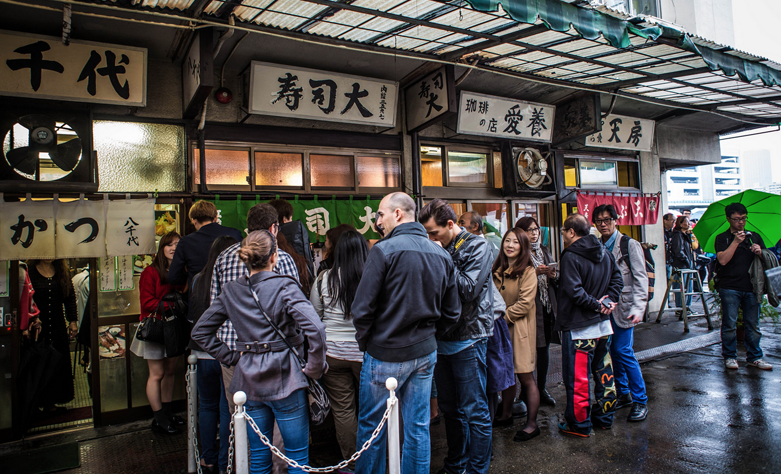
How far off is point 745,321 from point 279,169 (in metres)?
7.58

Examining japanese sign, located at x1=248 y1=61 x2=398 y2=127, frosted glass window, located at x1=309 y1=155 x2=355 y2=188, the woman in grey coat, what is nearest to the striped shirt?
the woman in grey coat

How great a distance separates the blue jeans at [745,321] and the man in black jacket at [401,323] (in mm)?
6039

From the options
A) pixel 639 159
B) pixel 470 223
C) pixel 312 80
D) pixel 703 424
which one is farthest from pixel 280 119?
pixel 639 159

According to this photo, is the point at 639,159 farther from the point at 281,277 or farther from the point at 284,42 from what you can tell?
the point at 281,277

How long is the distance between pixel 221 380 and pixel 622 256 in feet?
15.6

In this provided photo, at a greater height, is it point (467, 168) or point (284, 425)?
point (467, 168)

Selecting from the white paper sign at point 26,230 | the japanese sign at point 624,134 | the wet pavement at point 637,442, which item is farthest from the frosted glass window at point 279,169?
the japanese sign at point 624,134

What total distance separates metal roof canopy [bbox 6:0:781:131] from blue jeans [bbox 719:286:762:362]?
3.41m

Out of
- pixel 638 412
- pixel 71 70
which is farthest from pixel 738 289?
pixel 71 70

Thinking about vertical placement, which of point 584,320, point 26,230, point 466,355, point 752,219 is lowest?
point 466,355

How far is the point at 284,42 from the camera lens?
21.0ft

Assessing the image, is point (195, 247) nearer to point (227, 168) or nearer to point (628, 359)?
point (227, 168)

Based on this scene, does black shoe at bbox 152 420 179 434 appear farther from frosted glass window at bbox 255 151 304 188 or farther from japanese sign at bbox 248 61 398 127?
japanese sign at bbox 248 61 398 127

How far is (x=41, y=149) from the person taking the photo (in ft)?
18.4
